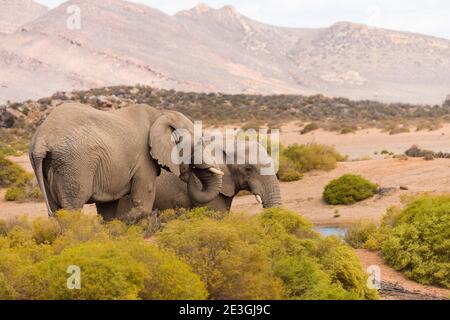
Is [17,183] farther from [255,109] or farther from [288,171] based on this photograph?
[255,109]

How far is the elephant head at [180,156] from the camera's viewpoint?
11.8 metres

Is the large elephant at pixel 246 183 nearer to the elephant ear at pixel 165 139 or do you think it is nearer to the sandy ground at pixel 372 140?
the elephant ear at pixel 165 139

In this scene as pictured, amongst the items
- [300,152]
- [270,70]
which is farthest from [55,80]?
[300,152]

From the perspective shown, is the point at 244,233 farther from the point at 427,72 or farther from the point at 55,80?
the point at 427,72

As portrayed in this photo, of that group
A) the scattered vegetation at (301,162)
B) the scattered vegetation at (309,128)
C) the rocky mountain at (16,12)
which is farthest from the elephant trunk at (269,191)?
the rocky mountain at (16,12)

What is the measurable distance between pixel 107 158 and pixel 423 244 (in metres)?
4.63

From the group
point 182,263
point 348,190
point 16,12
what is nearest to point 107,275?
point 182,263

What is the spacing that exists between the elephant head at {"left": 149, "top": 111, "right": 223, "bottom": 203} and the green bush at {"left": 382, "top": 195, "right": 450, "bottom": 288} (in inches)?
110

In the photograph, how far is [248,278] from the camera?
24.8 ft

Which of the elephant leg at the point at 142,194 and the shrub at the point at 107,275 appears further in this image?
the elephant leg at the point at 142,194

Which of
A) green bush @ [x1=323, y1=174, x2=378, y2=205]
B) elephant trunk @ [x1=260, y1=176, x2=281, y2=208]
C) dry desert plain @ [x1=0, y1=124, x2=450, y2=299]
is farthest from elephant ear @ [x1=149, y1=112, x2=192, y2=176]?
green bush @ [x1=323, y1=174, x2=378, y2=205]

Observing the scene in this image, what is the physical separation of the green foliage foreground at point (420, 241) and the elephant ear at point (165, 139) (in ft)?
11.2

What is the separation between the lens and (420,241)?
11.8 metres

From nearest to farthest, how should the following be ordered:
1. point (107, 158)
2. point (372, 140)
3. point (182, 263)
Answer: point (182, 263) < point (107, 158) < point (372, 140)
